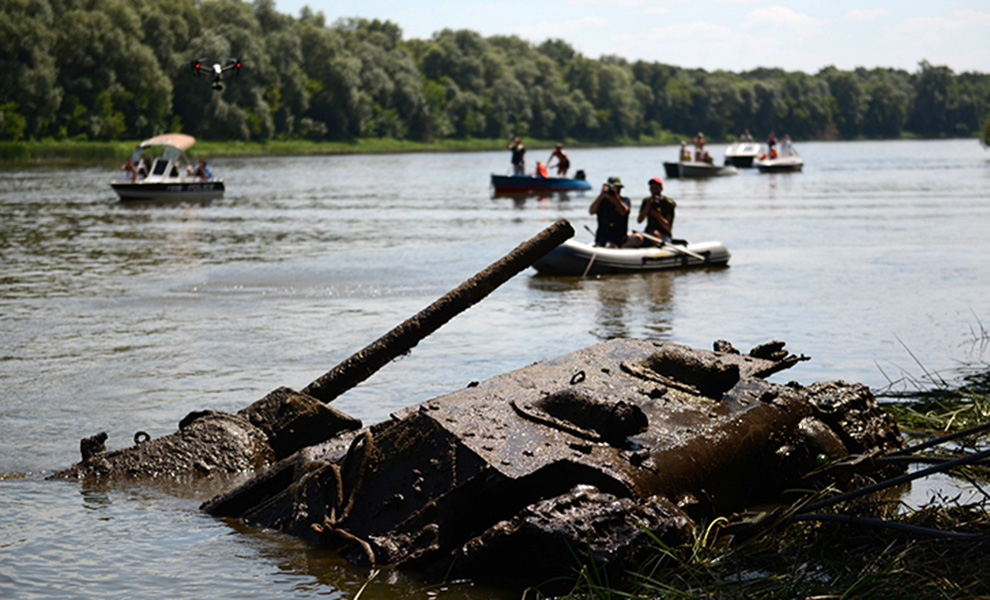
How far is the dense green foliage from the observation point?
7781 cm

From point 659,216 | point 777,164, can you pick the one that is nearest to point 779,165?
point 777,164

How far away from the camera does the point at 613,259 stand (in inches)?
773

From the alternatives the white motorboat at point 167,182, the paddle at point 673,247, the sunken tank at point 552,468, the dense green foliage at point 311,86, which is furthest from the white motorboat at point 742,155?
the sunken tank at point 552,468

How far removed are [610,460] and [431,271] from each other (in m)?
15.3

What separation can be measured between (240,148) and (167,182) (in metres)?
50.8

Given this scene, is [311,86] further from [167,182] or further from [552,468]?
[552,468]

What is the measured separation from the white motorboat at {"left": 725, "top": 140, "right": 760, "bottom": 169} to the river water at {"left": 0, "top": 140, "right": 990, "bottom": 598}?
30583 mm

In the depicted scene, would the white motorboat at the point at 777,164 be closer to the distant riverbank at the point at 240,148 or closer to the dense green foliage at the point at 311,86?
the dense green foliage at the point at 311,86

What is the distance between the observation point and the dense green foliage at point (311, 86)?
7781 cm

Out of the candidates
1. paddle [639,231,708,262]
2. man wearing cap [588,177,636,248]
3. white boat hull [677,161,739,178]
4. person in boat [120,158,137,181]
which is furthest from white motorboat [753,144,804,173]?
man wearing cap [588,177,636,248]

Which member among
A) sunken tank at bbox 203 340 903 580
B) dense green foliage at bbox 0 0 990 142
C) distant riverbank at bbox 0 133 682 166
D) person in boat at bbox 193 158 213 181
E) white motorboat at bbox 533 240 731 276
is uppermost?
dense green foliage at bbox 0 0 990 142

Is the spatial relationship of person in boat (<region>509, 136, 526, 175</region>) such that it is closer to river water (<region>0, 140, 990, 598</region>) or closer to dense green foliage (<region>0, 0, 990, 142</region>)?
river water (<region>0, 140, 990, 598</region>)

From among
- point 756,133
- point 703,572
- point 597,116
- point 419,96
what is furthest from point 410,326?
point 756,133

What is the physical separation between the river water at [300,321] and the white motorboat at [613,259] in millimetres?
299
